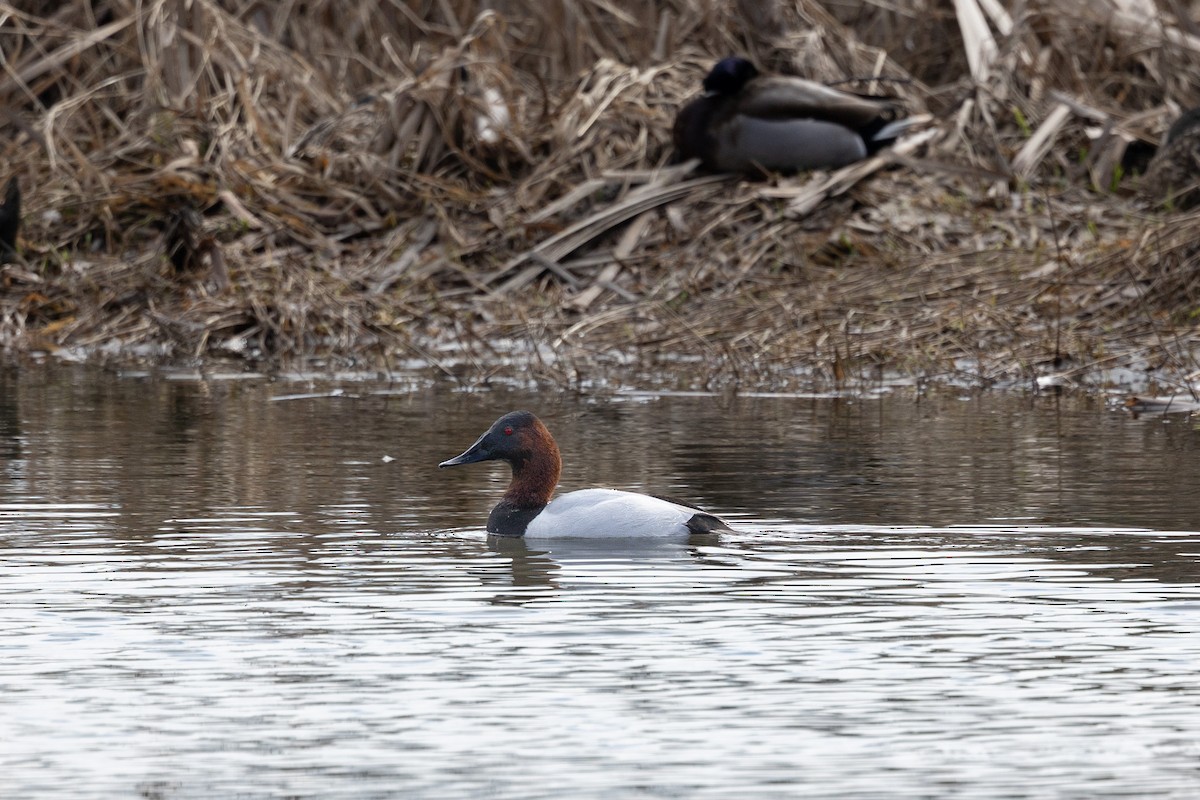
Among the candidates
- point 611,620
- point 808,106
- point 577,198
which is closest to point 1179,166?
point 808,106

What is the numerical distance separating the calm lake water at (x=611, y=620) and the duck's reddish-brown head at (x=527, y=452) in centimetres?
25

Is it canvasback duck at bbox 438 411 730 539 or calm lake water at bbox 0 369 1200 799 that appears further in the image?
canvasback duck at bbox 438 411 730 539

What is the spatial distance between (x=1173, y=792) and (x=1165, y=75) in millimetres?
13650

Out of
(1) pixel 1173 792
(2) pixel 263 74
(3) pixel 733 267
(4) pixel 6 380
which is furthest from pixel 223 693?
(2) pixel 263 74

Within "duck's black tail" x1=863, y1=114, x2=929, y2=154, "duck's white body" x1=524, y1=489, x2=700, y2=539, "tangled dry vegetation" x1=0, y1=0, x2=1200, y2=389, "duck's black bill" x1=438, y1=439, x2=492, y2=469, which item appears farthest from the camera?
"duck's black tail" x1=863, y1=114, x2=929, y2=154

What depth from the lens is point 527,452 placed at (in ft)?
28.4

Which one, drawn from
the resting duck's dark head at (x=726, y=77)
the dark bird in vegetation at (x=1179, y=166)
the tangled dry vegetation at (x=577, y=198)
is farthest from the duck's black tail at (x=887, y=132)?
the dark bird in vegetation at (x=1179, y=166)

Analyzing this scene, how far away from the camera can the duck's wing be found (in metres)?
16.2

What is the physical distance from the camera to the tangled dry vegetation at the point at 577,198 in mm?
13992

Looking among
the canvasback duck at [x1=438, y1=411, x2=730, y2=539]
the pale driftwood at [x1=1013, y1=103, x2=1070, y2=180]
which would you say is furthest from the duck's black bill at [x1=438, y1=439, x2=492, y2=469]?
the pale driftwood at [x1=1013, y1=103, x2=1070, y2=180]

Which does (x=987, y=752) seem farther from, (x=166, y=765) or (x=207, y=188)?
(x=207, y=188)

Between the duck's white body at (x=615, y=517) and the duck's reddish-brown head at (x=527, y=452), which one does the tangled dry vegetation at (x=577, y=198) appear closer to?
the duck's reddish-brown head at (x=527, y=452)

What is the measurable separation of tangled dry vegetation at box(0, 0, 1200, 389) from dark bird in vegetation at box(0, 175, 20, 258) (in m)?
0.16

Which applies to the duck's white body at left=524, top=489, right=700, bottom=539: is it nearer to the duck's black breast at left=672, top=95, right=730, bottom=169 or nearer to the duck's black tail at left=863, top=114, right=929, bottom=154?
the duck's black breast at left=672, top=95, right=730, bottom=169
